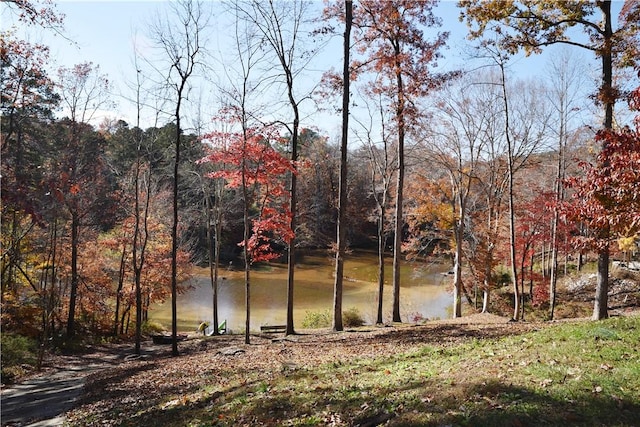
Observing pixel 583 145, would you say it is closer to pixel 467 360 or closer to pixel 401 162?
pixel 401 162

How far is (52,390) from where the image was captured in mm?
12594

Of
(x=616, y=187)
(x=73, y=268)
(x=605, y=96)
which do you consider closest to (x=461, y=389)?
(x=616, y=187)

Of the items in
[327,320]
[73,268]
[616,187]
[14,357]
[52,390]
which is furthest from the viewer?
[327,320]

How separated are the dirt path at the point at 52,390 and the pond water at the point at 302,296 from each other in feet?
27.5

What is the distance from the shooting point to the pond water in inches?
1117

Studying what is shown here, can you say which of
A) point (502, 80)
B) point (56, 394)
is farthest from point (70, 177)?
point (502, 80)

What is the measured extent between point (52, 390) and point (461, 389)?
488 inches

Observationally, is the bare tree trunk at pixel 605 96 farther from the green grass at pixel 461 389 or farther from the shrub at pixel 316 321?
the shrub at pixel 316 321

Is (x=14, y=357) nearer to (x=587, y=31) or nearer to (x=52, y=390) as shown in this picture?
(x=52, y=390)

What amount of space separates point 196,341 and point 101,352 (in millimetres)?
4851

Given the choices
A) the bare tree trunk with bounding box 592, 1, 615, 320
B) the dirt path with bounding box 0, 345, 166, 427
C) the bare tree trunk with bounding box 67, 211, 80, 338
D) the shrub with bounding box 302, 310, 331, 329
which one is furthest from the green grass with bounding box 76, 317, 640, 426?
the bare tree trunk with bounding box 67, 211, 80, 338

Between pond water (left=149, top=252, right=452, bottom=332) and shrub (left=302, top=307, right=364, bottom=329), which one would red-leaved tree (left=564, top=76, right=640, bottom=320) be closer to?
shrub (left=302, top=307, right=364, bottom=329)

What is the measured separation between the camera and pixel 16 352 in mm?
15141

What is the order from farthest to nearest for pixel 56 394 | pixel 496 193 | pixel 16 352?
pixel 496 193
pixel 16 352
pixel 56 394
